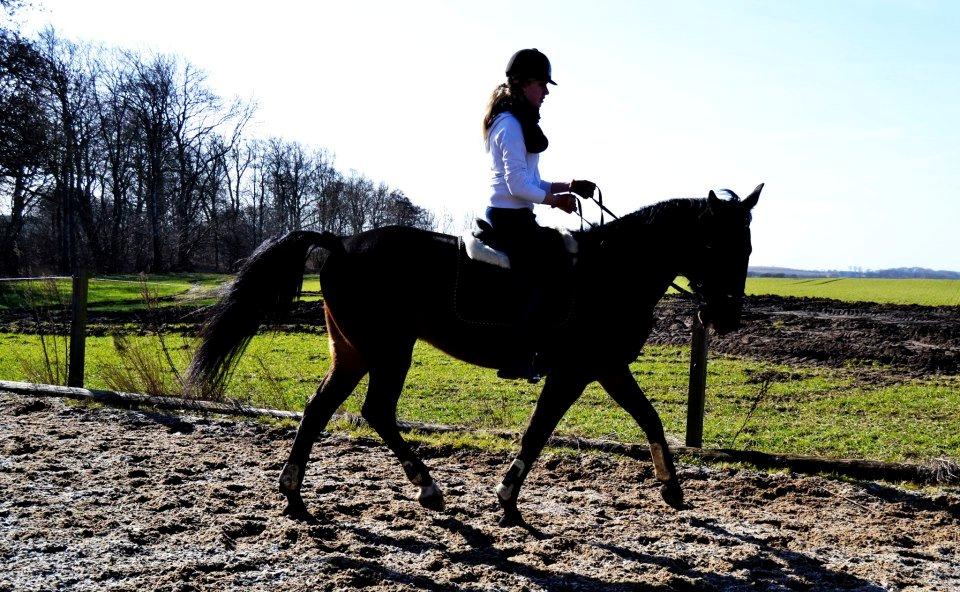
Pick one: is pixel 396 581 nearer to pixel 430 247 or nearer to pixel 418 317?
pixel 418 317

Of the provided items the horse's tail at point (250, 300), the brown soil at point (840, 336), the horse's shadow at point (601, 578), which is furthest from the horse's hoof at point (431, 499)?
the brown soil at point (840, 336)

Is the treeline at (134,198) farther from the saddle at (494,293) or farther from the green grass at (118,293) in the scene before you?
the saddle at (494,293)

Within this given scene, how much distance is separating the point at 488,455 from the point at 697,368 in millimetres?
2174

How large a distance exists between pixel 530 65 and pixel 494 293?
150cm

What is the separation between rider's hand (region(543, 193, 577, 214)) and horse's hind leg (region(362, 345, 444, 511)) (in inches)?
55.5

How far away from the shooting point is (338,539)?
4.39 m

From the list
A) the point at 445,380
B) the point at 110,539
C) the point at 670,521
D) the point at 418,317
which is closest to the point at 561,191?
the point at 418,317

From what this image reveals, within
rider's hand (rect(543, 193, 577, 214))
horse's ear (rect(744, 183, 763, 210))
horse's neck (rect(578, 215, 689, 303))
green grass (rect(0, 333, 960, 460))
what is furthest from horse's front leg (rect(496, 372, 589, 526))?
green grass (rect(0, 333, 960, 460))

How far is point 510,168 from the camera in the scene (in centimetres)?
471

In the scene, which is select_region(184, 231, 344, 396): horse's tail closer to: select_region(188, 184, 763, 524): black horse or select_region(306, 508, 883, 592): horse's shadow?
select_region(188, 184, 763, 524): black horse

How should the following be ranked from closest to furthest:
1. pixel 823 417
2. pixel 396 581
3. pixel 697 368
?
pixel 396 581, pixel 697 368, pixel 823 417

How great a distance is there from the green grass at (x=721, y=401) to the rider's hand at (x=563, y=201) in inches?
125

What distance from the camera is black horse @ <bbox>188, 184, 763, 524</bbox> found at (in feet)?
16.1

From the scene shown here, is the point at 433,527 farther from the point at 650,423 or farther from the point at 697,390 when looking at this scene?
the point at 697,390
